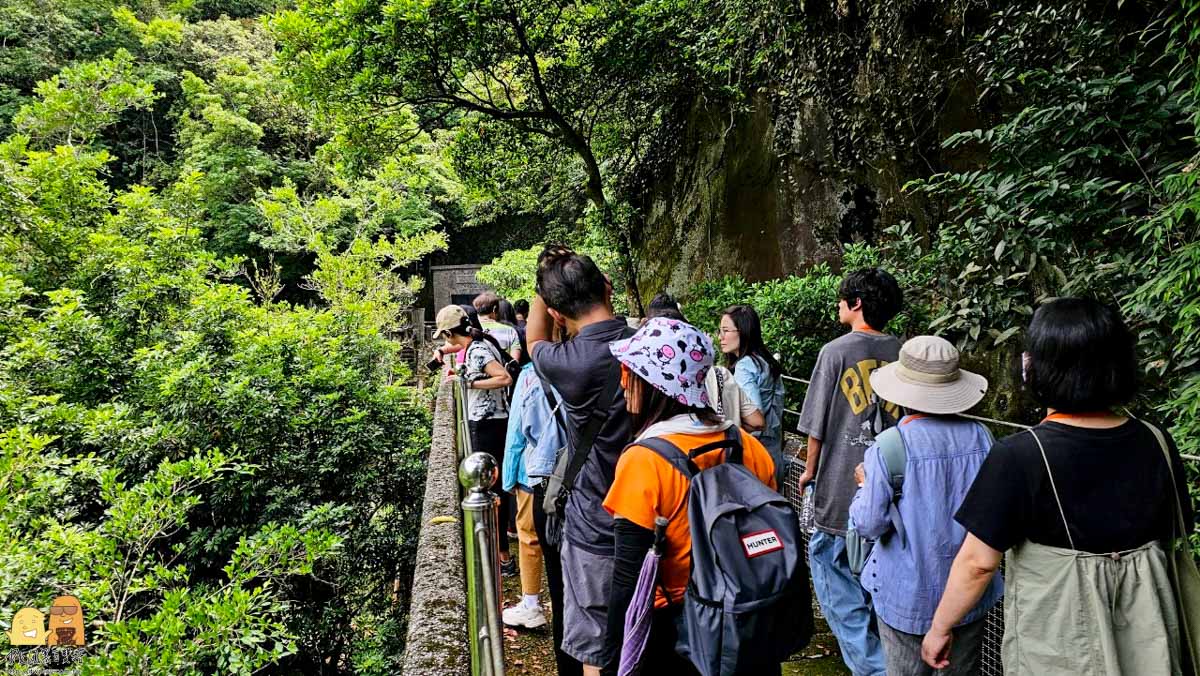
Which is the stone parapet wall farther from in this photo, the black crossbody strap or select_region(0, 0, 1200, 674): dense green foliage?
select_region(0, 0, 1200, 674): dense green foliage

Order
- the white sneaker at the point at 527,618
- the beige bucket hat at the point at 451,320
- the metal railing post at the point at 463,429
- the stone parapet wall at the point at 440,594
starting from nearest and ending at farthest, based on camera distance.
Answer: the stone parapet wall at the point at 440,594 → the metal railing post at the point at 463,429 → the white sneaker at the point at 527,618 → the beige bucket hat at the point at 451,320

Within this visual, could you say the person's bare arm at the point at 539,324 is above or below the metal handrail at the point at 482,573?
above

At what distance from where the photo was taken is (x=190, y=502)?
3459 mm

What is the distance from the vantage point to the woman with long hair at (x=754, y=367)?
3.38 m

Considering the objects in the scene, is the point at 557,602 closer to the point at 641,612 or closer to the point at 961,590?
the point at 641,612

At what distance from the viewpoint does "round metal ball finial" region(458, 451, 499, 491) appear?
2021 millimetres

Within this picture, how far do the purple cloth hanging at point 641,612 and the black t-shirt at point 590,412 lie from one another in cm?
38

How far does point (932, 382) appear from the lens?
2035 millimetres

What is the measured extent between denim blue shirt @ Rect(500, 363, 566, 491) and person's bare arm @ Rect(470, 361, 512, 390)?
61cm

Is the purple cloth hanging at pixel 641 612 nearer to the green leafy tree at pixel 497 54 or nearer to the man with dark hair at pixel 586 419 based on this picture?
the man with dark hair at pixel 586 419

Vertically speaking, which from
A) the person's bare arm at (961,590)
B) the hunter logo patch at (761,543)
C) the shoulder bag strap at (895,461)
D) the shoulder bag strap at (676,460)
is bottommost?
the person's bare arm at (961,590)

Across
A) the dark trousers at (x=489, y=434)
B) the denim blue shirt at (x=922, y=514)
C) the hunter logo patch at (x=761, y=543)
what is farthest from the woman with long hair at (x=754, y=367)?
the hunter logo patch at (x=761, y=543)

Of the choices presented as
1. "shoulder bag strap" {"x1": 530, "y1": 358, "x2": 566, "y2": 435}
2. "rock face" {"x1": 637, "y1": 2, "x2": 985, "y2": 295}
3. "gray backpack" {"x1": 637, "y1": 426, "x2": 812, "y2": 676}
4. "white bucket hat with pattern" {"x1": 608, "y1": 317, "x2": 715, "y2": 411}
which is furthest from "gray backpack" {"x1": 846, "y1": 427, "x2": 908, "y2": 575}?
"rock face" {"x1": 637, "y1": 2, "x2": 985, "y2": 295}

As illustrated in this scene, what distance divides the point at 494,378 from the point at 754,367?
159 centimetres
